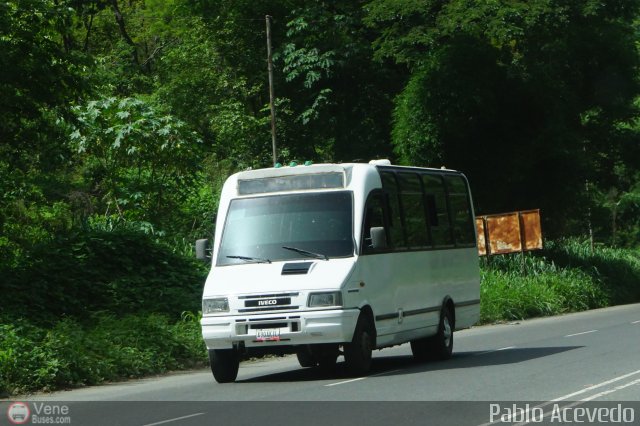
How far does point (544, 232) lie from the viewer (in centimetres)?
3866

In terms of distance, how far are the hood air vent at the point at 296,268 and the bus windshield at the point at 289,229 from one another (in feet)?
0.81

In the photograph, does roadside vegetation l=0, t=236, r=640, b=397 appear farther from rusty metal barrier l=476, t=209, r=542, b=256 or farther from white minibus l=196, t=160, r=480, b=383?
white minibus l=196, t=160, r=480, b=383

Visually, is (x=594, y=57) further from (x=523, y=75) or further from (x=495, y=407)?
(x=495, y=407)

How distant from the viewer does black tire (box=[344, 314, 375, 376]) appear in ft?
48.2

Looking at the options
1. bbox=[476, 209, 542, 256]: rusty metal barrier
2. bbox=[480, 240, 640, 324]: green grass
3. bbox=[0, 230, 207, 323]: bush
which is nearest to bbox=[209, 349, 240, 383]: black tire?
bbox=[0, 230, 207, 323]: bush

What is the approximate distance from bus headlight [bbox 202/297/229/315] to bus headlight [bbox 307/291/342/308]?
1.12 meters

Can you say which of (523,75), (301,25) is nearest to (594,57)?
(523,75)

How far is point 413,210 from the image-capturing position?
682 inches

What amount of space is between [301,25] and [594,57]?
1025 centimetres

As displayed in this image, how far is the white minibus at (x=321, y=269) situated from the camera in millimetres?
14375

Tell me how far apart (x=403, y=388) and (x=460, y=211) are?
22.5ft

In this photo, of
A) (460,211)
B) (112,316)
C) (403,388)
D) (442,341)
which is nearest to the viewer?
(403,388)

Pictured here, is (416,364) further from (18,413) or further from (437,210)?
(18,413)

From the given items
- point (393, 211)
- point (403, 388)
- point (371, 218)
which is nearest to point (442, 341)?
point (393, 211)
